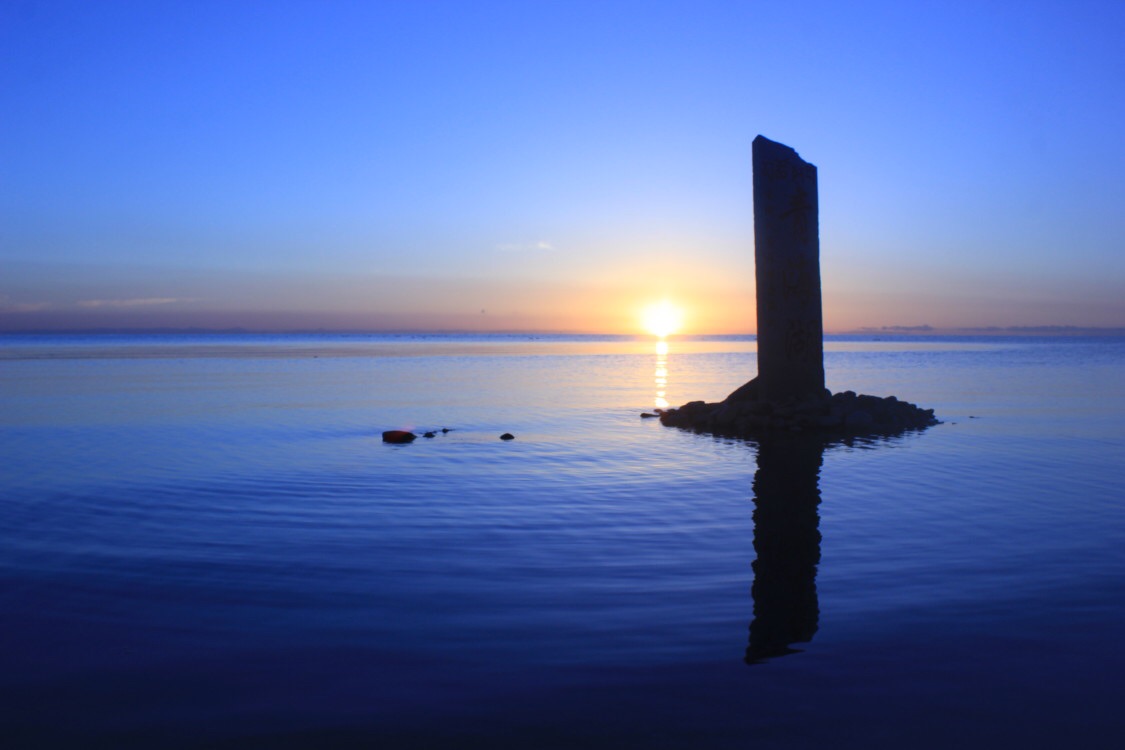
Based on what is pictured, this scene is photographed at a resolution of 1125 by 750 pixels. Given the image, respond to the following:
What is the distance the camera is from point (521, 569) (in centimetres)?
623

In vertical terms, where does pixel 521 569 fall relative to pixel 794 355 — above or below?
below

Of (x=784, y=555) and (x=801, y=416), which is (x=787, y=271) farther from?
(x=784, y=555)

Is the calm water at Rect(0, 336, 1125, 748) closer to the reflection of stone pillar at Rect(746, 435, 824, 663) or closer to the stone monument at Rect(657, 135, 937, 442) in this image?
the reflection of stone pillar at Rect(746, 435, 824, 663)

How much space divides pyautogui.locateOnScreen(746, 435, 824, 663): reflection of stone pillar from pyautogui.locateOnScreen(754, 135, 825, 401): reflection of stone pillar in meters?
4.89

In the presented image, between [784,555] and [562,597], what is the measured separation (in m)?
2.03

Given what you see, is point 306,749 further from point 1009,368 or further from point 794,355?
point 1009,368

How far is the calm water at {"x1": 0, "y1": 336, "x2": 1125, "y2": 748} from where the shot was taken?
3781mm

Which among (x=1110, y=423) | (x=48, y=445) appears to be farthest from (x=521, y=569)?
(x=1110, y=423)

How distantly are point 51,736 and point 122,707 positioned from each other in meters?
0.31

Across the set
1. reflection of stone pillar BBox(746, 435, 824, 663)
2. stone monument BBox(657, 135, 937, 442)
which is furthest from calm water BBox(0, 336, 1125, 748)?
stone monument BBox(657, 135, 937, 442)

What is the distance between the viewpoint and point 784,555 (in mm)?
6574

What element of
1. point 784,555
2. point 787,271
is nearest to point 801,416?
point 787,271

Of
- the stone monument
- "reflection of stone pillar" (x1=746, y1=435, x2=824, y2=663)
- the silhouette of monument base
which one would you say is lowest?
"reflection of stone pillar" (x1=746, y1=435, x2=824, y2=663)

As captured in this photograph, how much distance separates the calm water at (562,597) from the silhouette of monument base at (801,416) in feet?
7.40
